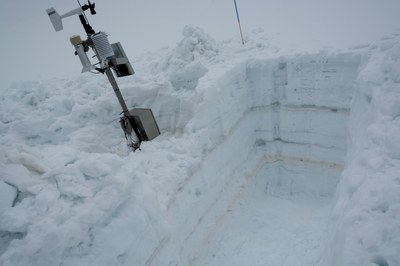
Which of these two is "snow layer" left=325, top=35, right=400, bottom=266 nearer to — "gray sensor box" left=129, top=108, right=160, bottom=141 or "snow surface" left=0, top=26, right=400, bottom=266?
"snow surface" left=0, top=26, right=400, bottom=266

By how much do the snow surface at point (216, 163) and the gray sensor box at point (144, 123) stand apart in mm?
222

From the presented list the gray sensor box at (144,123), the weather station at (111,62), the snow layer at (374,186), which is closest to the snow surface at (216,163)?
the snow layer at (374,186)

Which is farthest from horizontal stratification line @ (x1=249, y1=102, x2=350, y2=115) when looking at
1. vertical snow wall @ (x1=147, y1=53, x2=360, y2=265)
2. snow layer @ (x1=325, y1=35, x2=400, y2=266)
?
snow layer @ (x1=325, y1=35, x2=400, y2=266)

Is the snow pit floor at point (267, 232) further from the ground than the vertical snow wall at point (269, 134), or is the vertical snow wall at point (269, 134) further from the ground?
the vertical snow wall at point (269, 134)

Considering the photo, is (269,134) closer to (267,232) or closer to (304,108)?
(304,108)

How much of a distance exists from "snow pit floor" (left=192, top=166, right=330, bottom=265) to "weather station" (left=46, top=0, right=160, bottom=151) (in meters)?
2.28

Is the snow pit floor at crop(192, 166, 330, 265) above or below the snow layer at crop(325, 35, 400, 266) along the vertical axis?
below

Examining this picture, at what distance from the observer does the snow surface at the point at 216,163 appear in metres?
2.32

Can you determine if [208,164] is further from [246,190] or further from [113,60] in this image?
[113,60]

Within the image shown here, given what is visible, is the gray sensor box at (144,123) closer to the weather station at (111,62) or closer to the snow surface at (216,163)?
the weather station at (111,62)

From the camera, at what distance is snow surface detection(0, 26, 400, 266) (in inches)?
91.3

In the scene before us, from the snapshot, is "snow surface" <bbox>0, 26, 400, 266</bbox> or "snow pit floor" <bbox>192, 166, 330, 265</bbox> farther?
"snow pit floor" <bbox>192, 166, 330, 265</bbox>

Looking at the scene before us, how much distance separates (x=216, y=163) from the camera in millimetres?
4977

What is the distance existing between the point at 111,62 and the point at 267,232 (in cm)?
424
